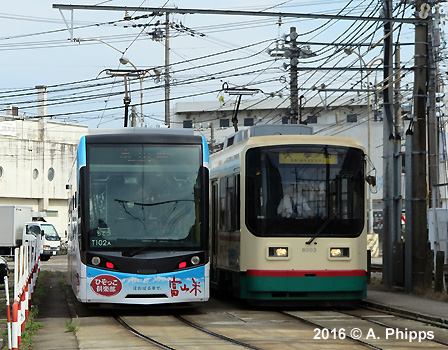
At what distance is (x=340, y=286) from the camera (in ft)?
56.6

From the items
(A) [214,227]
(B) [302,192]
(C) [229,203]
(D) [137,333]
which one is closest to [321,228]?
(B) [302,192]

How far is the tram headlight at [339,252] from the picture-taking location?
56.8 ft

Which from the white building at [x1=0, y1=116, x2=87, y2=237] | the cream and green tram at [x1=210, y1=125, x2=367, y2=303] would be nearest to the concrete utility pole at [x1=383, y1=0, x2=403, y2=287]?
the cream and green tram at [x1=210, y1=125, x2=367, y2=303]

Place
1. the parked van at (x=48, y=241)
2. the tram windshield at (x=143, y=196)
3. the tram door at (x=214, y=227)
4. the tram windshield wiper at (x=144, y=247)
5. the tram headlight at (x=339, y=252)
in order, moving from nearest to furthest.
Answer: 1. the tram windshield wiper at (x=144, y=247)
2. the tram windshield at (x=143, y=196)
3. the tram headlight at (x=339, y=252)
4. the tram door at (x=214, y=227)
5. the parked van at (x=48, y=241)

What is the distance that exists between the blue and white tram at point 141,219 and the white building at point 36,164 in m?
48.5

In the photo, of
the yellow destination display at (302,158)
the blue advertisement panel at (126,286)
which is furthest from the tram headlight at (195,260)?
the yellow destination display at (302,158)

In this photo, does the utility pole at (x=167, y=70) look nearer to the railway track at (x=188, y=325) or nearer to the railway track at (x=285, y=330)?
the railway track at (x=285, y=330)

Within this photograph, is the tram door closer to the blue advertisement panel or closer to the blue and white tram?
the blue and white tram

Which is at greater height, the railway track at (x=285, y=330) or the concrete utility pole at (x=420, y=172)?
the concrete utility pole at (x=420, y=172)

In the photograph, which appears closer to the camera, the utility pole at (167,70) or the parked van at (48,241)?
the utility pole at (167,70)

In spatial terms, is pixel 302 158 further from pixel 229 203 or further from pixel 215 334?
pixel 215 334

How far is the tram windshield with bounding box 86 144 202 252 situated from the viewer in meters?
16.1

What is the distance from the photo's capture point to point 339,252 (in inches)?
682

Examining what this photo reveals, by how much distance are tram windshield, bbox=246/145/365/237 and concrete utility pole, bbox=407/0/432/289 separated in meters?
3.54
